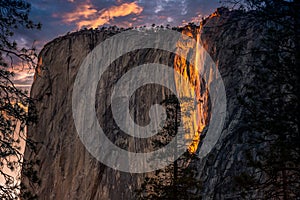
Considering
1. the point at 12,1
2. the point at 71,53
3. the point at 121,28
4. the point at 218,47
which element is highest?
the point at 121,28

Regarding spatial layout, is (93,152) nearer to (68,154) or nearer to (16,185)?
(68,154)

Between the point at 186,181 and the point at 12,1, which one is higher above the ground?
the point at 12,1

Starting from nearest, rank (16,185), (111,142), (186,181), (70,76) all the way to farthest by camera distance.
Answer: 1. (16,185)
2. (186,181)
3. (111,142)
4. (70,76)

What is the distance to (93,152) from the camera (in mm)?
43844

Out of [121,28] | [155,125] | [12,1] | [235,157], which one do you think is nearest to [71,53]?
[121,28]

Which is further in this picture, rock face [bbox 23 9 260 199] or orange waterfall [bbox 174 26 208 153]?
orange waterfall [bbox 174 26 208 153]

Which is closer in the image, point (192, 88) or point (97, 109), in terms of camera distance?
point (192, 88)

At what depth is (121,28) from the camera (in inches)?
2055

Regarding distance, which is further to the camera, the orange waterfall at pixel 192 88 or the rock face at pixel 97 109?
the orange waterfall at pixel 192 88

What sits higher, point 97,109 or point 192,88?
point 192,88

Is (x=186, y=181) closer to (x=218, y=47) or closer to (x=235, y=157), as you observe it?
(x=235, y=157)

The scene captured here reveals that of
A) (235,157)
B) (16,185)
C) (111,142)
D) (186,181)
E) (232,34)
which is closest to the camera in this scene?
(16,185)

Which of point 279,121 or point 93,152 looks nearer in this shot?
point 279,121

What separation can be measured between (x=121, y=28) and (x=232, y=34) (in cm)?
2515
